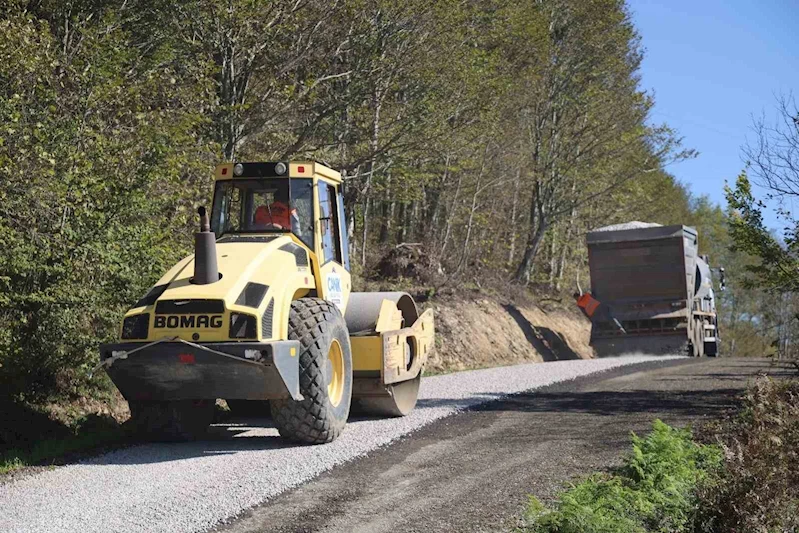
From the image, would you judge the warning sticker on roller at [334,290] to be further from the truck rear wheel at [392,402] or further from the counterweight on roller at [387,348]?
the truck rear wheel at [392,402]

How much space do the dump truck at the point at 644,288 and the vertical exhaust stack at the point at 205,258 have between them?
19253 mm

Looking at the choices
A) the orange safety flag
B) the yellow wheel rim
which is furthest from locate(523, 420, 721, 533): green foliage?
the orange safety flag

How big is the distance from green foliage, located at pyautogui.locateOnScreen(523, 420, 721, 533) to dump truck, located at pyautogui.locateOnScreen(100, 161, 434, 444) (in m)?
3.42

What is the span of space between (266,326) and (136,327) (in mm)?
1366

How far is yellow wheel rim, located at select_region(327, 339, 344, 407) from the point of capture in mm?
11375

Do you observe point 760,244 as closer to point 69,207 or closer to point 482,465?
point 482,465

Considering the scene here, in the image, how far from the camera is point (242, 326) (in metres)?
10.1

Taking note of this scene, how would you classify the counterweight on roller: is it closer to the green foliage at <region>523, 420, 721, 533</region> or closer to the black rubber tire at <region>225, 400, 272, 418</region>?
the black rubber tire at <region>225, 400, 272, 418</region>

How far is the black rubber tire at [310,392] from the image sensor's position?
10539mm

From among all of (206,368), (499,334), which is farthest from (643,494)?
(499,334)

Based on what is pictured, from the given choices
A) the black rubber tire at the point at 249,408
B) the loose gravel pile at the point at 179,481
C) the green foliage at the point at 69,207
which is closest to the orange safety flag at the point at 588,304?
the loose gravel pile at the point at 179,481

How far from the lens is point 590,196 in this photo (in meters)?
38.7

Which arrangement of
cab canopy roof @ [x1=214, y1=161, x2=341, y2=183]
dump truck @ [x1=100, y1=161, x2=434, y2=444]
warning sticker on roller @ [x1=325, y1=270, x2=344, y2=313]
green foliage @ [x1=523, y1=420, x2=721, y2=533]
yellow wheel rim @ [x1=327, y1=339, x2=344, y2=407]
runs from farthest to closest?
1. warning sticker on roller @ [x1=325, y1=270, x2=344, y2=313]
2. cab canopy roof @ [x1=214, y1=161, x2=341, y2=183]
3. yellow wheel rim @ [x1=327, y1=339, x2=344, y2=407]
4. dump truck @ [x1=100, y1=161, x2=434, y2=444]
5. green foliage @ [x1=523, y1=420, x2=721, y2=533]

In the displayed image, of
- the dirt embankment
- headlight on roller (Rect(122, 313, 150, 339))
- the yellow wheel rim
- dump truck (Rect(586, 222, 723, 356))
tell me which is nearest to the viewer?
headlight on roller (Rect(122, 313, 150, 339))
